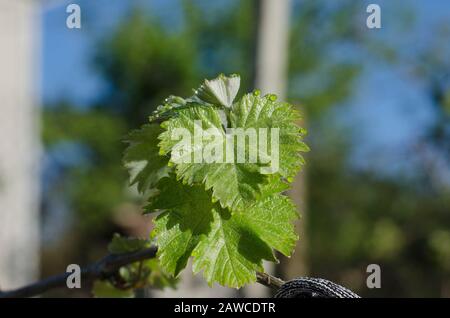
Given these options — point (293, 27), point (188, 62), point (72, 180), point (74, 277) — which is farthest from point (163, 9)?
point (74, 277)

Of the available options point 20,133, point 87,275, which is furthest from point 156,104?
point 87,275

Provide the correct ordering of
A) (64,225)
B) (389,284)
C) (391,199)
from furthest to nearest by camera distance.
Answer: (64,225), (391,199), (389,284)

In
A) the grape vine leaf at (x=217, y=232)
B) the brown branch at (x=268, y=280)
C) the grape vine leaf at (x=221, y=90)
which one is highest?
the grape vine leaf at (x=221, y=90)

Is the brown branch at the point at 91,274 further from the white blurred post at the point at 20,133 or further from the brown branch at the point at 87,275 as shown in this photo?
the white blurred post at the point at 20,133

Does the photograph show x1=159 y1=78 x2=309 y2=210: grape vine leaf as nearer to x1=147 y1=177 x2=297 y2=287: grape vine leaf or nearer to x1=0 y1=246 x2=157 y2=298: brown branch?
x1=147 y1=177 x2=297 y2=287: grape vine leaf

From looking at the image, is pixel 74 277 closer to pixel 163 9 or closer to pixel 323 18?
pixel 323 18

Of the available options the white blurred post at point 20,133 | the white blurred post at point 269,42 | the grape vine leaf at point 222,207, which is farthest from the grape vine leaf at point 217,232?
the white blurred post at point 20,133

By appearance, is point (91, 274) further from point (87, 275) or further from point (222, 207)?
point (222, 207)
